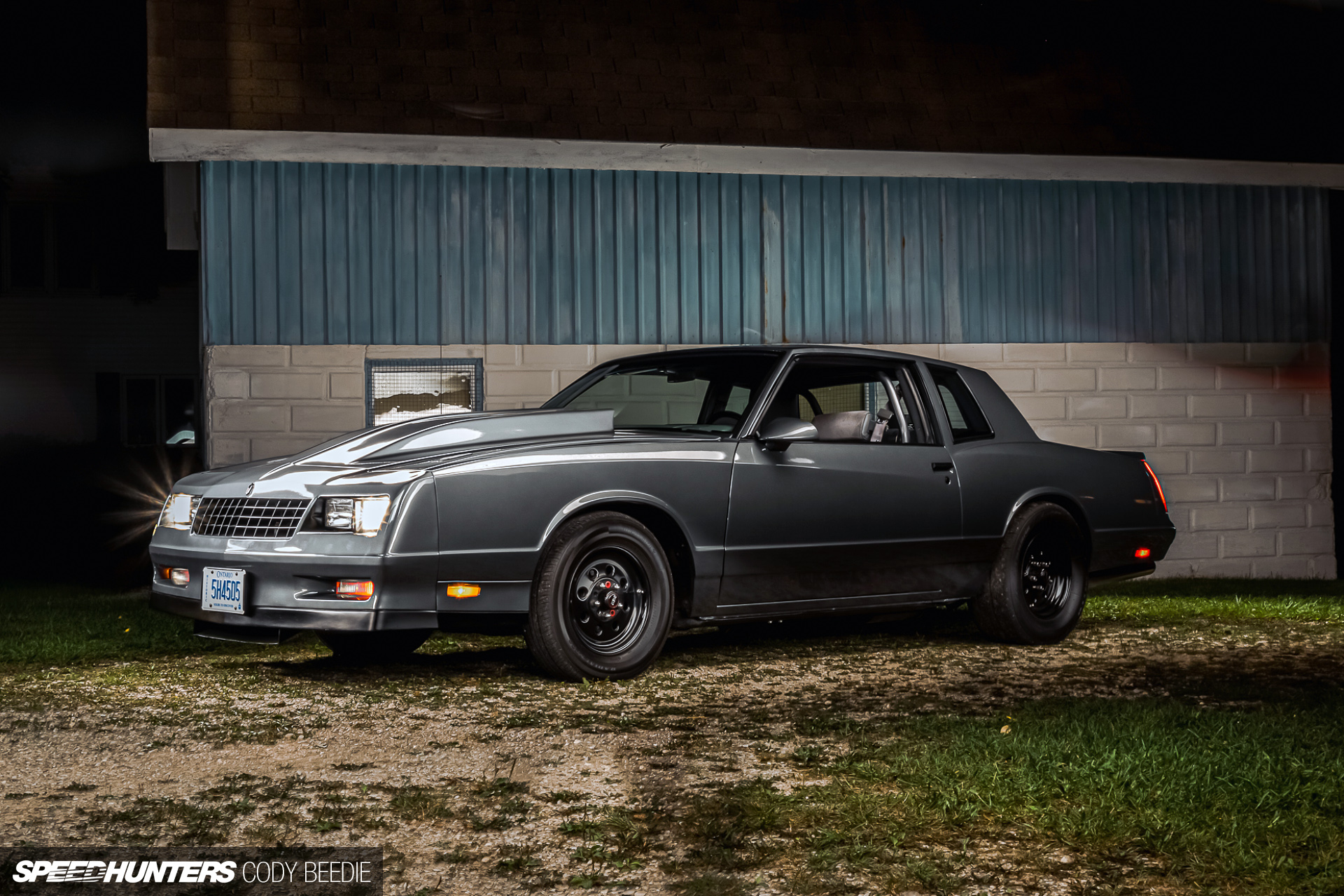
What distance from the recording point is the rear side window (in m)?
7.67

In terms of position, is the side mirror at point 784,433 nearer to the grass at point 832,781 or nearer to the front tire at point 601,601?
the front tire at point 601,601

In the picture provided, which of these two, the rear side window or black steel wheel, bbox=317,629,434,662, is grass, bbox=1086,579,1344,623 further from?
black steel wheel, bbox=317,629,434,662

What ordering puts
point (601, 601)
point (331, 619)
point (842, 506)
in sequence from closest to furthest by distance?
point (331, 619), point (601, 601), point (842, 506)

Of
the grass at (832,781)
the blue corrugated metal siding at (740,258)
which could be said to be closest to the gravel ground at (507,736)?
the grass at (832,781)

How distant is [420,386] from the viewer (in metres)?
11.4

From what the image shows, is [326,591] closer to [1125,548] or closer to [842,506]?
[842,506]

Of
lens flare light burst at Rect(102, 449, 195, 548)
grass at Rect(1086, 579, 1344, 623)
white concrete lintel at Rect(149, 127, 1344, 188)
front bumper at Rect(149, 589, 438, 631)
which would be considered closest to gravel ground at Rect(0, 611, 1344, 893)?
front bumper at Rect(149, 589, 438, 631)

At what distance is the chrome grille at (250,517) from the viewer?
568cm

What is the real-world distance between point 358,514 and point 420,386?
19.6ft

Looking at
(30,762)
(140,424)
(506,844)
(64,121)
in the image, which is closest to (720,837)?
(506,844)

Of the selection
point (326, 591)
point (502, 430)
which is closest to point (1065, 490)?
point (502, 430)

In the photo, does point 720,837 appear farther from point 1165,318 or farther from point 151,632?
point 1165,318

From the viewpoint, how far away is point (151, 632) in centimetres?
845

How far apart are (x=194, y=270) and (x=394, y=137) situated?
15734mm
